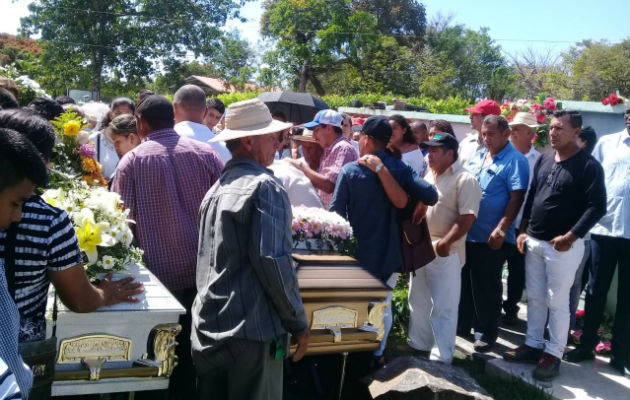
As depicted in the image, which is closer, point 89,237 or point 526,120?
point 89,237

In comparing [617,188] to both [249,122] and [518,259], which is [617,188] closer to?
[518,259]

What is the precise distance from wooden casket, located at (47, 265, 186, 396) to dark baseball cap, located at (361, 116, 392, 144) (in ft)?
6.74

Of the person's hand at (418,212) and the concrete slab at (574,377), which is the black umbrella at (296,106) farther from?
the person's hand at (418,212)

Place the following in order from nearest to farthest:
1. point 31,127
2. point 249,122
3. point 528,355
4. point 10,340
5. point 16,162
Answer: point 10,340
point 16,162
point 31,127
point 249,122
point 528,355

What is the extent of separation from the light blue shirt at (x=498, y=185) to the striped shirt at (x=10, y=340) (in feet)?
14.1

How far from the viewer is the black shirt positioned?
4648 millimetres

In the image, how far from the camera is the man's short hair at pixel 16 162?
6.31 ft

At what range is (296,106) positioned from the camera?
9023 mm

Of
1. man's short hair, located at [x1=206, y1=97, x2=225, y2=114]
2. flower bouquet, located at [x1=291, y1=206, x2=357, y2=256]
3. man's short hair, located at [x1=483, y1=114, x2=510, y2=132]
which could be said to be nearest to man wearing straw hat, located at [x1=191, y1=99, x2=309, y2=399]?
flower bouquet, located at [x1=291, y1=206, x2=357, y2=256]

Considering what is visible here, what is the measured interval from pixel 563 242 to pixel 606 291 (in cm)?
93

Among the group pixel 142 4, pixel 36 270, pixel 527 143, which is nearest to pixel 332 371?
pixel 36 270

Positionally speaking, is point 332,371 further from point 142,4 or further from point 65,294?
point 142,4

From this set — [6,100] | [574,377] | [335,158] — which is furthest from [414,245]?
[6,100]

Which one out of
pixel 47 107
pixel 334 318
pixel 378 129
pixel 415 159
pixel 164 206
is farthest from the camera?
pixel 415 159
